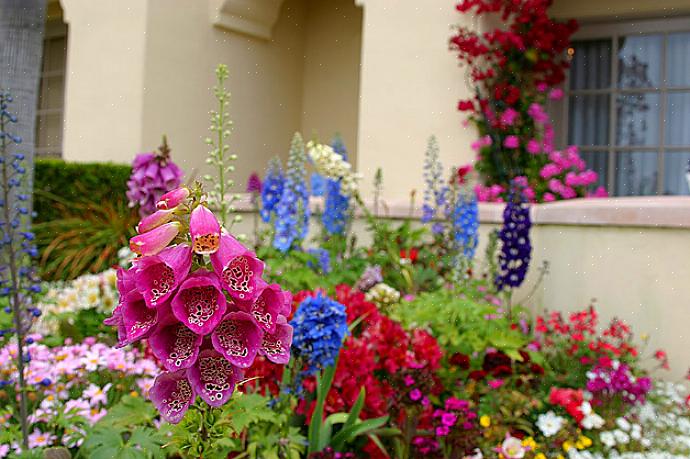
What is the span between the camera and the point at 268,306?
1.34 m

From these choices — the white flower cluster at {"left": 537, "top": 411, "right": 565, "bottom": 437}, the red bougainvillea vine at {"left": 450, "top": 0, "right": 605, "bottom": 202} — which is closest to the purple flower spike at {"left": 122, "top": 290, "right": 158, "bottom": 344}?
the white flower cluster at {"left": 537, "top": 411, "right": 565, "bottom": 437}

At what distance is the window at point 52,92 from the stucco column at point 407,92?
5255 millimetres

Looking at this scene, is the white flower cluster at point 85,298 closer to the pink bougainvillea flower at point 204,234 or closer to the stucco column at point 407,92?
the pink bougainvillea flower at point 204,234

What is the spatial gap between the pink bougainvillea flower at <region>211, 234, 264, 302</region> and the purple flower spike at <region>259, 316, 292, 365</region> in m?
0.11

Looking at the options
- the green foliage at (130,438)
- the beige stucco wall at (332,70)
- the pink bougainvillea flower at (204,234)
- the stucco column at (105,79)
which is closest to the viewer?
the pink bougainvillea flower at (204,234)

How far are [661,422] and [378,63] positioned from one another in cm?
472

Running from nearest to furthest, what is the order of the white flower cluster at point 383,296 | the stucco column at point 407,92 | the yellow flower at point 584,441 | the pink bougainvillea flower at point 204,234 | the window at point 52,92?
1. the pink bougainvillea flower at point 204,234
2. the yellow flower at point 584,441
3. the white flower cluster at point 383,296
4. the stucco column at point 407,92
5. the window at point 52,92

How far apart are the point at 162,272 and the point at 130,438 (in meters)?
0.93

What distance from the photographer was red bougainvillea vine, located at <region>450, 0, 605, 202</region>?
686 centimetres

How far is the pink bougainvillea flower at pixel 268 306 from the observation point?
1.32 metres

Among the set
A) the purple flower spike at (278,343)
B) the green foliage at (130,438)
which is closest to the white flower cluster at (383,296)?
the green foliage at (130,438)

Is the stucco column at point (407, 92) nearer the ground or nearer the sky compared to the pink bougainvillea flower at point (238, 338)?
nearer the sky

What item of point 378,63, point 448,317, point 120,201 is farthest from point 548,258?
point 120,201

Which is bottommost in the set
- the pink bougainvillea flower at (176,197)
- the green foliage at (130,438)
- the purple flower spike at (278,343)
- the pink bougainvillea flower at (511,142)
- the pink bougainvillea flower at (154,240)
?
the green foliage at (130,438)
